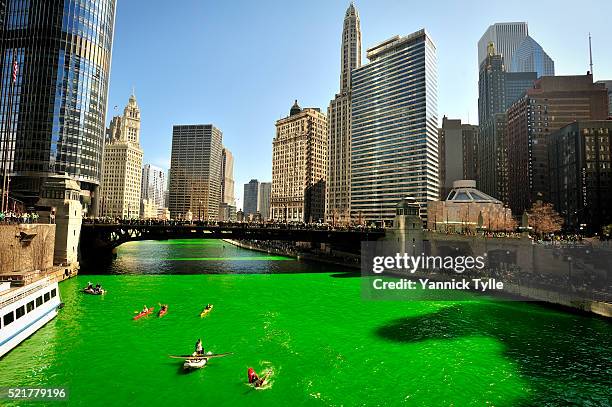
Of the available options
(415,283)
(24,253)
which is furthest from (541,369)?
(24,253)

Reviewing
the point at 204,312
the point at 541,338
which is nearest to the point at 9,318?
the point at 204,312

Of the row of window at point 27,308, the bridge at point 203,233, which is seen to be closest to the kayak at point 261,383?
the row of window at point 27,308

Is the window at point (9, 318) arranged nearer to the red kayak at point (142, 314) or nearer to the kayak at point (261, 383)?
the red kayak at point (142, 314)

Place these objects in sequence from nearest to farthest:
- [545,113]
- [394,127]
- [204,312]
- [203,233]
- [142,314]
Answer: [142,314]
[204,312]
[203,233]
[545,113]
[394,127]

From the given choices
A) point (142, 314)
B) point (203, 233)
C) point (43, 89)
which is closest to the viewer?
point (142, 314)

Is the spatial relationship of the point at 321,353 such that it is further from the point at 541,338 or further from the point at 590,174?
the point at 590,174

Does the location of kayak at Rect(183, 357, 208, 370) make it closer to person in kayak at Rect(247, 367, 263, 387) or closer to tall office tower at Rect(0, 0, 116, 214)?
person in kayak at Rect(247, 367, 263, 387)

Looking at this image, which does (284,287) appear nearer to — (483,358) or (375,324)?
(375,324)

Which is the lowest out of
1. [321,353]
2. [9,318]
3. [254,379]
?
[321,353]
